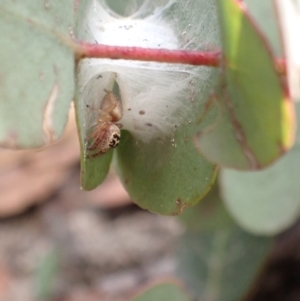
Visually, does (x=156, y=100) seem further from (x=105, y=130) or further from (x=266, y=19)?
Result: (x=266, y=19)

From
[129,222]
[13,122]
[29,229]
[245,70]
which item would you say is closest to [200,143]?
[245,70]

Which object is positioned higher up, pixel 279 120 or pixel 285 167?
pixel 279 120

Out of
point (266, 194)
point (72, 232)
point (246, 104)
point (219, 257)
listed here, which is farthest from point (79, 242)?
point (246, 104)

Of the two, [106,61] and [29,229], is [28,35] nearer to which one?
[106,61]

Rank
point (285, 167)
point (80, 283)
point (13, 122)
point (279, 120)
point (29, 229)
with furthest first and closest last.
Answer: point (29, 229), point (80, 283), point (285, 167), point (13, 122), point (279, 120)

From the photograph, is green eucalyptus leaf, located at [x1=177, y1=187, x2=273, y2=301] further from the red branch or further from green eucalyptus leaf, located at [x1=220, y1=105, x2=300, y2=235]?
the red branch

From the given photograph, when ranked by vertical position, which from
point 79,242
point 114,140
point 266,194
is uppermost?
point 114,140

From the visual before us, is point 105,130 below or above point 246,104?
below
